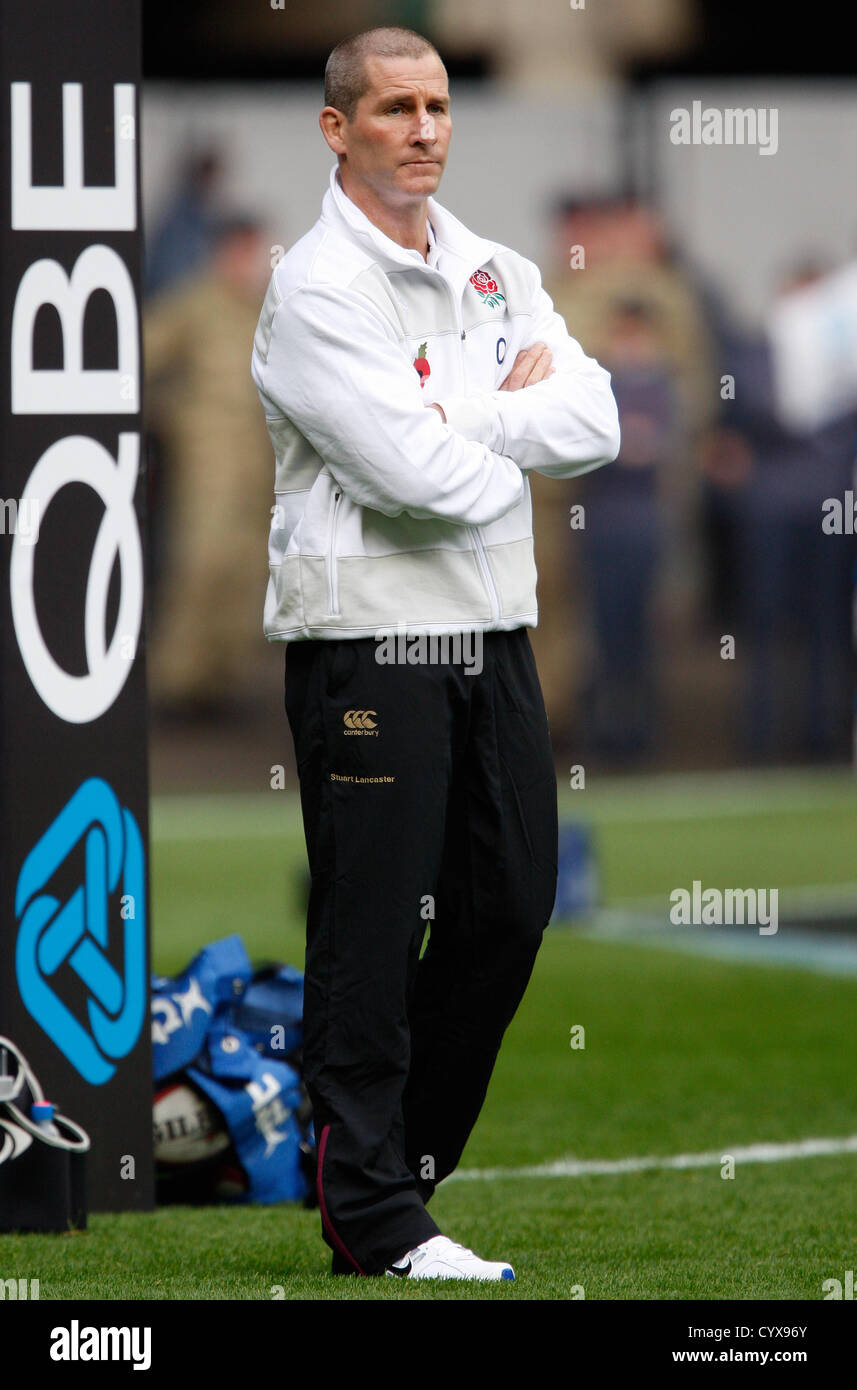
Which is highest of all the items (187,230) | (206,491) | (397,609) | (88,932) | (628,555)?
(187,230)

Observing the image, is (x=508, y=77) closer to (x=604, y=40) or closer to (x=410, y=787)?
(x=604, y=40)

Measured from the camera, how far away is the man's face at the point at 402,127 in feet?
12.6

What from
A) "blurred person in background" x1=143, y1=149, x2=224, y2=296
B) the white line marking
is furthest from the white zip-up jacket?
"blurred person in background" x1=143, y1=149, x2=224, y2=296

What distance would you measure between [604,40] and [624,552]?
536cm

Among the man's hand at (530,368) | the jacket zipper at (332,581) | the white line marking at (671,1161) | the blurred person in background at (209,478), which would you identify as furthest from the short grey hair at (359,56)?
the blurred person in background at (209,478)

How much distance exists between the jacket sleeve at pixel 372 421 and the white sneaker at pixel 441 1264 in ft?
3.85

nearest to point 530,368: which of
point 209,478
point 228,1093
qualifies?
point 228,1093

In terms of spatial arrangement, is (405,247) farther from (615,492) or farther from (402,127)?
(615,492)

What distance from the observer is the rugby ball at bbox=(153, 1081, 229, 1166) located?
15.8 feet

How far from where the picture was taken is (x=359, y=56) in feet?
12.7

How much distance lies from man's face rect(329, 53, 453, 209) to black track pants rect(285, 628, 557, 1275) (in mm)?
775

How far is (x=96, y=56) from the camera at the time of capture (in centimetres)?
459

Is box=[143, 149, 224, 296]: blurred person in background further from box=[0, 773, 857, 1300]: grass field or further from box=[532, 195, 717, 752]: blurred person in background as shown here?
box=[0, 773, 857, 1300]: grass field

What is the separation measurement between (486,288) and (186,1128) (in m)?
1.87
